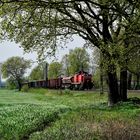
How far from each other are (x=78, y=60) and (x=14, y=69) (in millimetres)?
33742

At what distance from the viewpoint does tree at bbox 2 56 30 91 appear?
138500 millimetres

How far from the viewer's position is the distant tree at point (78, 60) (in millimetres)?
110875

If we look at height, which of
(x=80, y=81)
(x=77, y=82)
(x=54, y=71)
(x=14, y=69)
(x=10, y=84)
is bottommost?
(x=77, y=82)

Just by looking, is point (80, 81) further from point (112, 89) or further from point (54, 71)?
point (54, 71)

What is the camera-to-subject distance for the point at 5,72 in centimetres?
14000

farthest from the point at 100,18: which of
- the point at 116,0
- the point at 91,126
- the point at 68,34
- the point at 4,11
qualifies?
the point at 91,126

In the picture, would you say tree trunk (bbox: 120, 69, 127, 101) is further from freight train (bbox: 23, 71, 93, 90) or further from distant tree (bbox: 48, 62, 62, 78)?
distant tree (bbox: 48, 62, 62, 78)

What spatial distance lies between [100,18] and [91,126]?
15682mm

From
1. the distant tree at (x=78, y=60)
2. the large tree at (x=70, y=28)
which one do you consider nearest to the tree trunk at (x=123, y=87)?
the large tree at (x=70, y=28)

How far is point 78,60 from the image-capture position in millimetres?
112188

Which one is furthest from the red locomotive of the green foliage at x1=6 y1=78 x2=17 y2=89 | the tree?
the tree

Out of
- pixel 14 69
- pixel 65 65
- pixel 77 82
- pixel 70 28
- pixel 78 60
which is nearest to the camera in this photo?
pixel 70 28

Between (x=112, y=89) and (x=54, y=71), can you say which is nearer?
(x=112, y=89)

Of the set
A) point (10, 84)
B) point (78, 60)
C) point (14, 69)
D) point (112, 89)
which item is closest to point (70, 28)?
point (112, 89)
